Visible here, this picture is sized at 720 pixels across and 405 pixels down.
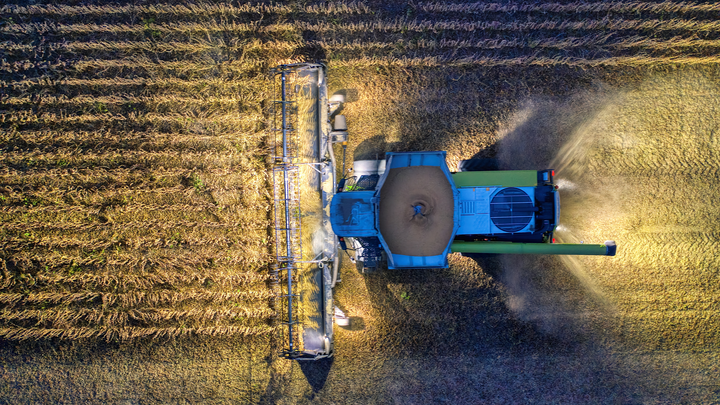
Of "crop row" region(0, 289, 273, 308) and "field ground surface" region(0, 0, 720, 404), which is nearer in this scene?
"field ground surface" region(0, 0, 720, 404)

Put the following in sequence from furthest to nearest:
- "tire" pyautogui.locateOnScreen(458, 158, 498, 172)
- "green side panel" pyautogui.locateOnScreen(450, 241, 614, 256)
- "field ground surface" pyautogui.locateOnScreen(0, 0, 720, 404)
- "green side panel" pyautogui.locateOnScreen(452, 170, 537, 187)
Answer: "field ground surface" pyautogui.locateOnScreen(0, 0, 720, 404) → "tire" pyautogui.locateOnScreen(458, 158, 498, 172) → "green side panel" pyautogui.locateOnScreen(452, 170, 537, 187) → "green side panel" pyautogui.locateOnScreen(450, 241, 614, 256)

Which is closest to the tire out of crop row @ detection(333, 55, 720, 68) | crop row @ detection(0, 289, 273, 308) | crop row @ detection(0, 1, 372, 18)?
crop row @ detection(333, 55, 720, 68)

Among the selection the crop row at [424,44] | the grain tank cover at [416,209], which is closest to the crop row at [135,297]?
the grain tank cover at [416,209]

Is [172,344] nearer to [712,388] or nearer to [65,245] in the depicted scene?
[65,245]

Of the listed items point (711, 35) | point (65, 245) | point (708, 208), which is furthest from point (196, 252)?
point (711, 35)

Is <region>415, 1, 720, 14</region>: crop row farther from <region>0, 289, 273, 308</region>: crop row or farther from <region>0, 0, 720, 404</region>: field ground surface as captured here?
<region>0, 289, 273, 308</region>: crop row

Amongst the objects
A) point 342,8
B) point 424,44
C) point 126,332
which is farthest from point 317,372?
point 342,8
